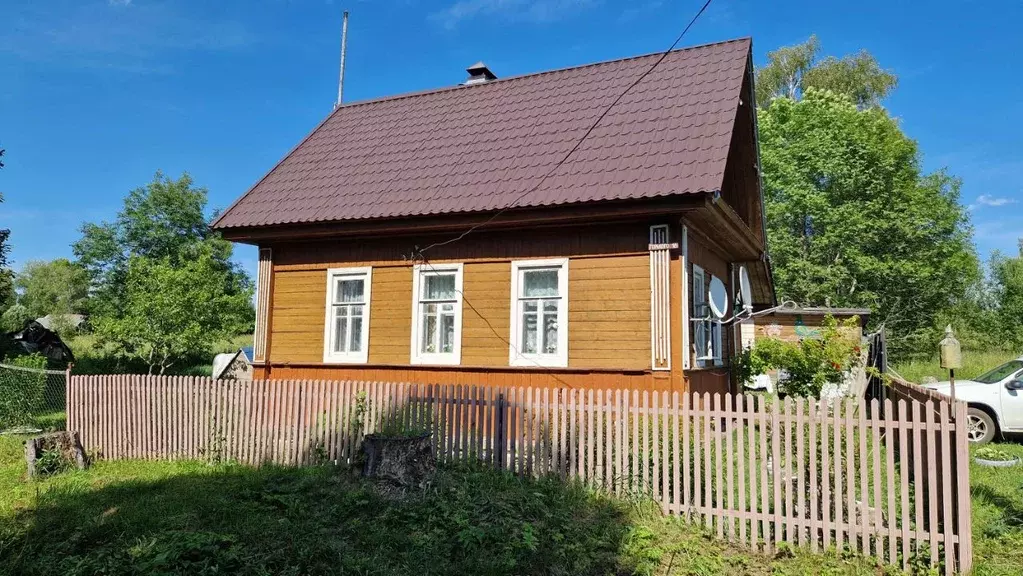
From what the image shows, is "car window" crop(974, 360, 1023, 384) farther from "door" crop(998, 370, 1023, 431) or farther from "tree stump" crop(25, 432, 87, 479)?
"tree stump" crop(25, 432, 87, 479)

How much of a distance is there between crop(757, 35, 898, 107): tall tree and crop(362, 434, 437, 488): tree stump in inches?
1309

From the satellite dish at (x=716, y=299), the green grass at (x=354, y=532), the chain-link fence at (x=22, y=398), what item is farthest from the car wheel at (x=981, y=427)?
the chain-link fence at (x=22, y=398)

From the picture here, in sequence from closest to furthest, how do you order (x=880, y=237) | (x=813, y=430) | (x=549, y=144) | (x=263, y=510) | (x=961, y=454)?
(x=961, y=454) → (x=813, y=430) → (x=263, y=510) → (x=549, y=144) → (x=880, y=237)

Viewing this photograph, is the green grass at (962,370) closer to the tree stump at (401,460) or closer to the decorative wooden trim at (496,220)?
the decorative wooden trim at (496,220)

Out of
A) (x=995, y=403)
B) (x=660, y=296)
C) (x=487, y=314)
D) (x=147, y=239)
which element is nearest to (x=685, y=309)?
(x=660, y=296)

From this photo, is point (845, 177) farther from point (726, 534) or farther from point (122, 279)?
point (122, 279)

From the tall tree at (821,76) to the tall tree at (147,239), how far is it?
32826mm

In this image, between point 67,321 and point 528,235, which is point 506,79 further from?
point 67,321

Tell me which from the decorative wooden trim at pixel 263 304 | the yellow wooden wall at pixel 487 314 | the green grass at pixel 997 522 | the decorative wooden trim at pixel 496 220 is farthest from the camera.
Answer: the decorative wooden trim at pixel 263 304

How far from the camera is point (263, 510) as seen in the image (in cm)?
635

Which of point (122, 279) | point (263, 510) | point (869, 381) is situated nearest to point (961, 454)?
point (263, 510)

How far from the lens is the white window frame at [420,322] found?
10602 mm

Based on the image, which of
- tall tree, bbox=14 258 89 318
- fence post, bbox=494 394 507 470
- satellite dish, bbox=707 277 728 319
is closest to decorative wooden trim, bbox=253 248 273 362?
fence post, bbox=494 394 507 470

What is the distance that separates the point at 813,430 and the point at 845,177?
28.6 meters
